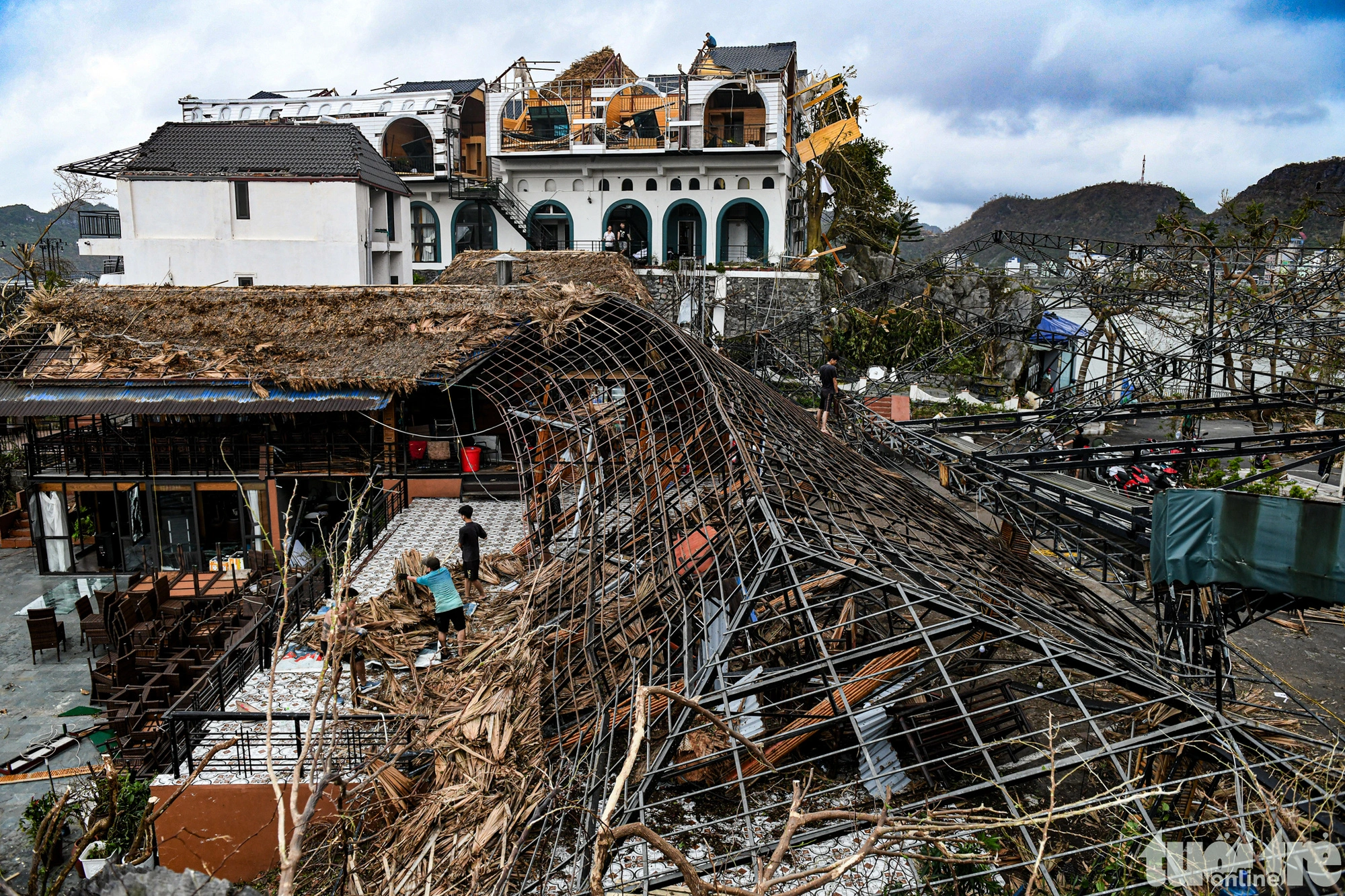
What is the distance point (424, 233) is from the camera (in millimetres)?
41375

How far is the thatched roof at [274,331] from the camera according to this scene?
19.1 m

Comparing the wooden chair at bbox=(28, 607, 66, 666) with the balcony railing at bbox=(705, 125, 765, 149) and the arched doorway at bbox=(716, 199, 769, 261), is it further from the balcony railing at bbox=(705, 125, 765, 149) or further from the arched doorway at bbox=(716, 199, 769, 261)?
the balcony railing at bbox=(705, 125, 765, 149)

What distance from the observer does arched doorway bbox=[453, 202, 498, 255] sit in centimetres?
4031

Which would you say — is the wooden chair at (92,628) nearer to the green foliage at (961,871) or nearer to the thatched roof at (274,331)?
the thatched roof at (274,331)

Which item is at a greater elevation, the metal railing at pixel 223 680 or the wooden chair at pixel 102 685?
the metal railing at pixel 223 680

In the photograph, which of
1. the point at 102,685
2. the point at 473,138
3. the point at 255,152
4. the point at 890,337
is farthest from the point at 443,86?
the point at 102,685

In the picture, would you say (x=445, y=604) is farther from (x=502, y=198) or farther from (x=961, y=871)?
(x=502, y=198)

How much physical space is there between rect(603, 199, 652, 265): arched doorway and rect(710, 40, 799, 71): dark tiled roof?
714 cm

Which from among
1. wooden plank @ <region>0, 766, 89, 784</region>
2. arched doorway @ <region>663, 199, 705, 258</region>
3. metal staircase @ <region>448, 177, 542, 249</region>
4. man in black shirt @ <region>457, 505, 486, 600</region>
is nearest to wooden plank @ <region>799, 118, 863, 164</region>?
arched doorway @ <region>663, 199, 705, 258</region>

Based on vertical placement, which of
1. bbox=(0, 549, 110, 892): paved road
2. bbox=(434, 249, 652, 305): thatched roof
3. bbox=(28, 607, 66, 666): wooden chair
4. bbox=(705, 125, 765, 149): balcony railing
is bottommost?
bbox=(0, 549, 110, 892): paved road

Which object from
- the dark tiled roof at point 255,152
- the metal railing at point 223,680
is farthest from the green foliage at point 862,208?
the metal railing at point 223,680

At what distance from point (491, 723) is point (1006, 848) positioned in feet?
16.5

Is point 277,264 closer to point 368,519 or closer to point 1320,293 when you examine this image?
point 368,519

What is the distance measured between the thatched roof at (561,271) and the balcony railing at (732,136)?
1050 cm
